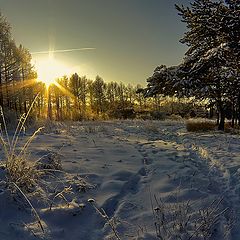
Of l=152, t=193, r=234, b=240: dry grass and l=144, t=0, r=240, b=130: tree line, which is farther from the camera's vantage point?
l=144, t=0, r=240, b=130: tree line

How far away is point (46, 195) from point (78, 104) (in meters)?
52.4

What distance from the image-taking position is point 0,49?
27.1 metres

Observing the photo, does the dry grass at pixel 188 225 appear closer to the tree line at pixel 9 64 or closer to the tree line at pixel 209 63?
the tree line at pixel 209 63

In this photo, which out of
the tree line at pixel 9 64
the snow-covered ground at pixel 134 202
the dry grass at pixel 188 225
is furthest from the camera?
the tree line at pixel 9 64

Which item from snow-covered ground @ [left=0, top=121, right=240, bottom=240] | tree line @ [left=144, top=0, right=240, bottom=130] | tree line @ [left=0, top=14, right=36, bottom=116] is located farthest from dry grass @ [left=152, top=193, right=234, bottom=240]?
tree line @ [left=0, top=14, right=36, bottom=116]

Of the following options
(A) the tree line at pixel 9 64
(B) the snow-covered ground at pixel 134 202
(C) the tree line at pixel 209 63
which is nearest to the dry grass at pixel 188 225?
(B) the snow-covered ground at pixel 134 202

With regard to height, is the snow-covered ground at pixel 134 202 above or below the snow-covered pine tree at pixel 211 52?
below

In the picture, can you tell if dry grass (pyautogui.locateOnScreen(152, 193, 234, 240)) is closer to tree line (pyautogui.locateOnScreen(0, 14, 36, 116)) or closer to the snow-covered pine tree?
the snow-covered pine tree

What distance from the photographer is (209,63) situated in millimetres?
10406

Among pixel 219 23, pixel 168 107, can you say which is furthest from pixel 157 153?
pixel 168 107

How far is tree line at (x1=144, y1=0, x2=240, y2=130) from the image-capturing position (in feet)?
31.4

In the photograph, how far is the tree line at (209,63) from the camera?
9.58 metres

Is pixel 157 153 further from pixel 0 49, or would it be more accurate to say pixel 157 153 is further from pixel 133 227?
pixel 0 49

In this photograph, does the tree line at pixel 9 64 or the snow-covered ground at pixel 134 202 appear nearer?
the snow-covered ground at pixel 134 202
